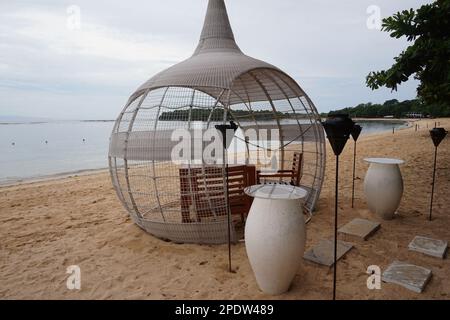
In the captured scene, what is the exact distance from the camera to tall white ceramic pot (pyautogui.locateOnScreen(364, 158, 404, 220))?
571 cm

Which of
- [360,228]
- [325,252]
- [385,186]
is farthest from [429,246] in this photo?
[325,252]

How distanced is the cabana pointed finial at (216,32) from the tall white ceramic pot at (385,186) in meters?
4.08

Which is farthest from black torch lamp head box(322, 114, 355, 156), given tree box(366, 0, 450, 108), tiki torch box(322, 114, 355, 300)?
tree box(366, 0, 450, 108)

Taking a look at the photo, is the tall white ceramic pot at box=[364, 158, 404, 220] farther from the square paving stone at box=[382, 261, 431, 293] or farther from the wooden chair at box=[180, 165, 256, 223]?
the wooden chair at box=[180, 165, 256, 223]

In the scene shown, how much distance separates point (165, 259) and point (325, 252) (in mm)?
2675

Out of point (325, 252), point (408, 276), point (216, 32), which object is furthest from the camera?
point (216, 32)

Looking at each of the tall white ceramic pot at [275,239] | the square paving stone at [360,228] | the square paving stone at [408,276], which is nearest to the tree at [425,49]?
the square paving stone at [360,228]

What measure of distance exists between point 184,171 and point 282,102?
12.2ft

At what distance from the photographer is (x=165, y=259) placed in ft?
15.5

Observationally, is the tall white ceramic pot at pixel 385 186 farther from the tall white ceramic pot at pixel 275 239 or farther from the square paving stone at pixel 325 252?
the tall white ceramic pot at pixel 275 239

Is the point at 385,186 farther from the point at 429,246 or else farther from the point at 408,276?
the point at 408,276

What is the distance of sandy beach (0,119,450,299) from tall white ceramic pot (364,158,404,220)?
0.93 feet
